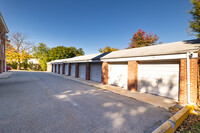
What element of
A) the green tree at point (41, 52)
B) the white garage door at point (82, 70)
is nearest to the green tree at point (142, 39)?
the white garage door at point (82, 70)

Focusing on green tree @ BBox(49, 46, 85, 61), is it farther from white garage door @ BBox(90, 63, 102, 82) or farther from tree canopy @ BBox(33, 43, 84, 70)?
white garage door @ BBox(90, 63, 102, 82)

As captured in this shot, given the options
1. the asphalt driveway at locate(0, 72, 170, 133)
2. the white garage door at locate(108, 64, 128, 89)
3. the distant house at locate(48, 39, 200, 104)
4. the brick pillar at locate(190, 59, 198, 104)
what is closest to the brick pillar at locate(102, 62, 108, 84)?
the distant house at locate(48, 39, 200, 104)

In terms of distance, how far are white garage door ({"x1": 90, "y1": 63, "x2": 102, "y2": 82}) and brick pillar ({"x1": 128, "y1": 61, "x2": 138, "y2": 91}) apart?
412 centimetres

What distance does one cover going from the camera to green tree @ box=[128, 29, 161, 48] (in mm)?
25627

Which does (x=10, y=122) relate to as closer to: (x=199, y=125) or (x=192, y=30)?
(x=199, y=125)

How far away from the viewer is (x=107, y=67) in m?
9.95

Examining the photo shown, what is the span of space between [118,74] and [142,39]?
831 inches

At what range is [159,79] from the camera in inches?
251

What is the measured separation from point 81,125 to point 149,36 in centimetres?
2841

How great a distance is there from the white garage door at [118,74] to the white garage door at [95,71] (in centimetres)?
154

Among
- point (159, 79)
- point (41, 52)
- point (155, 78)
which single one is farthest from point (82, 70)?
point (41, 52)

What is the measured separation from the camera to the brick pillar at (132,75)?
7.36m

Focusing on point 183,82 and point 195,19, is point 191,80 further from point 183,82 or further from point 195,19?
point 195,19

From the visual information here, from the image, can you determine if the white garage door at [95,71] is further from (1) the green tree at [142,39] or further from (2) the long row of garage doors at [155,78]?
(1) the green tree at [142,39]
